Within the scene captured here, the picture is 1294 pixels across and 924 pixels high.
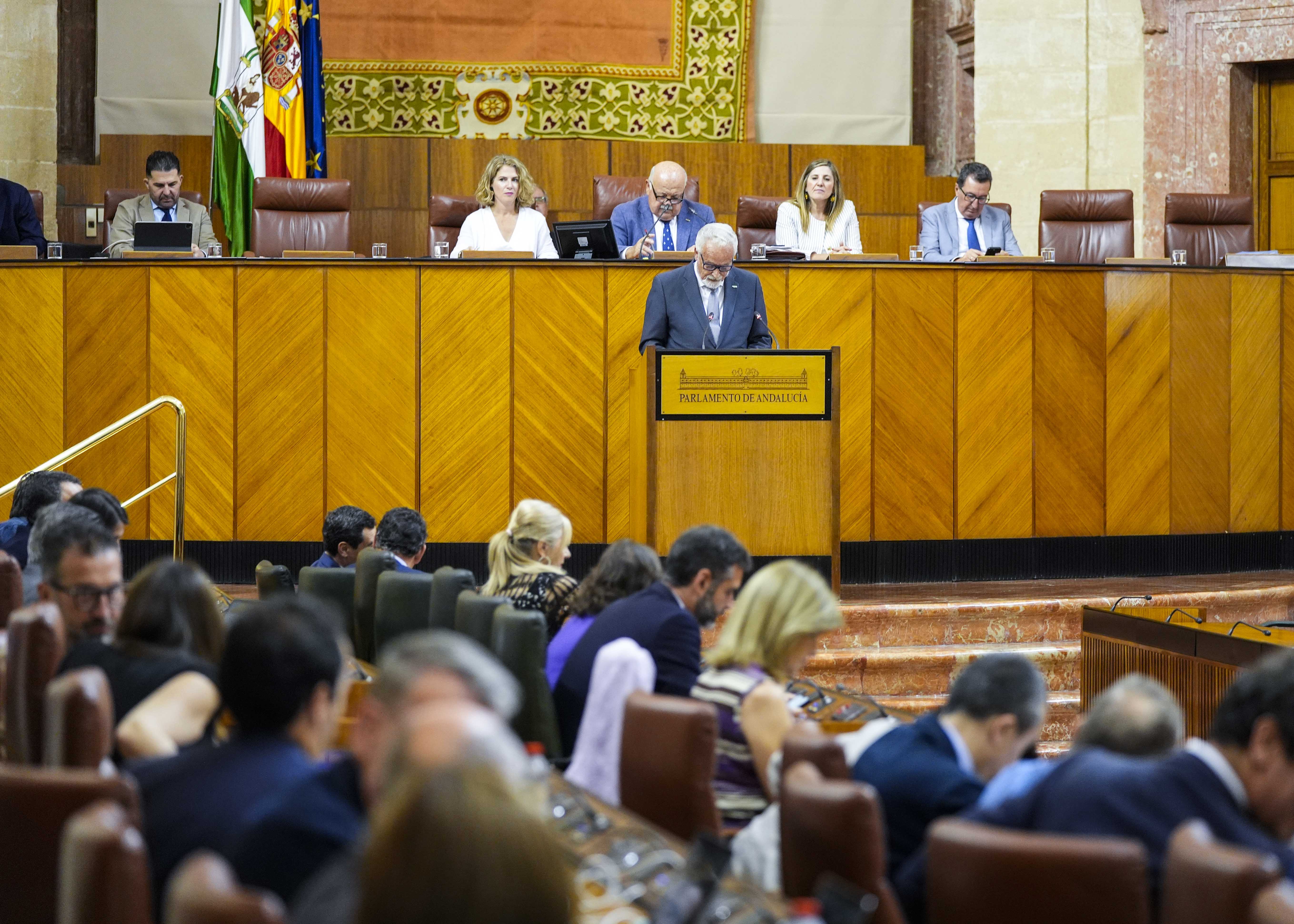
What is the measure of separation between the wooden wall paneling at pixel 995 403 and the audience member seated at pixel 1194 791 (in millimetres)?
4469

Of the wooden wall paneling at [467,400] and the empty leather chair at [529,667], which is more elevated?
the wooden wall paneling at [467,400]

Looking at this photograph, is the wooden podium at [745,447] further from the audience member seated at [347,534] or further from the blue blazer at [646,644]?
the blue blazer at [646,644]

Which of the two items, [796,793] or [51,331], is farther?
[51,331]

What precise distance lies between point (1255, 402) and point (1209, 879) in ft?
19.5

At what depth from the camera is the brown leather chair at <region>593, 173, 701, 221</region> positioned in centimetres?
831

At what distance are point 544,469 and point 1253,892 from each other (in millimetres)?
5122

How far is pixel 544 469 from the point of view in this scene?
671 cm

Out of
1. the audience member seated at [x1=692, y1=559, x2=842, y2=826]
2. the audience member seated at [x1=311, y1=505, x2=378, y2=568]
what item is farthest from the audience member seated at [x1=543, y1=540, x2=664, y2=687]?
the audience member seated at [x1=311, y1=505, x2=378, y2=568]

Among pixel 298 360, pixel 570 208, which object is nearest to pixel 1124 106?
pixel 570 208

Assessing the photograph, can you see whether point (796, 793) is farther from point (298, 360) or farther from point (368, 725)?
point (298, 360)

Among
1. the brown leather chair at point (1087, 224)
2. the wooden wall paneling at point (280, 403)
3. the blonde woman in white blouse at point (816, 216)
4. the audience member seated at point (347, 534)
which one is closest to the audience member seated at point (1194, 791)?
the audience member seated at point (347, 534)

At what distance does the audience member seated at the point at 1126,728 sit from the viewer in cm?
238

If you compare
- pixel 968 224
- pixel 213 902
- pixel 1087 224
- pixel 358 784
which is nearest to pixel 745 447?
pixel 968 224


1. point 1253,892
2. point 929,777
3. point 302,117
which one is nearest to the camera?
point 1253,892
